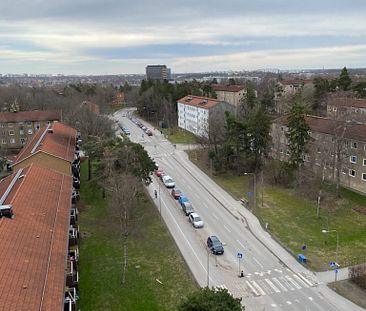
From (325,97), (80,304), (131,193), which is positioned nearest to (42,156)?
(131,193)

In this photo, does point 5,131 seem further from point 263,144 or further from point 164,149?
point 263,144

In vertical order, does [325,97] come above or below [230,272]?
above

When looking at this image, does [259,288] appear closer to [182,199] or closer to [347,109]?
[182,199]

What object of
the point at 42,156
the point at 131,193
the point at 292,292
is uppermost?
the point at 42,156

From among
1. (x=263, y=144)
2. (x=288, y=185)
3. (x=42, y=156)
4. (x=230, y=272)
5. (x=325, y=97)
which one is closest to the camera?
(x=230, y=272)

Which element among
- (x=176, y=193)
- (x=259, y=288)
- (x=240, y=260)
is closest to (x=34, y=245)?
(x=259, y=288)

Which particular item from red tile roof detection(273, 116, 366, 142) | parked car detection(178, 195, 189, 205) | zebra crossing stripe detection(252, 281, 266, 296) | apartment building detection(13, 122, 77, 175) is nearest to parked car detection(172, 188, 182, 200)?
parked car detection(178, 195, 189, 205)
